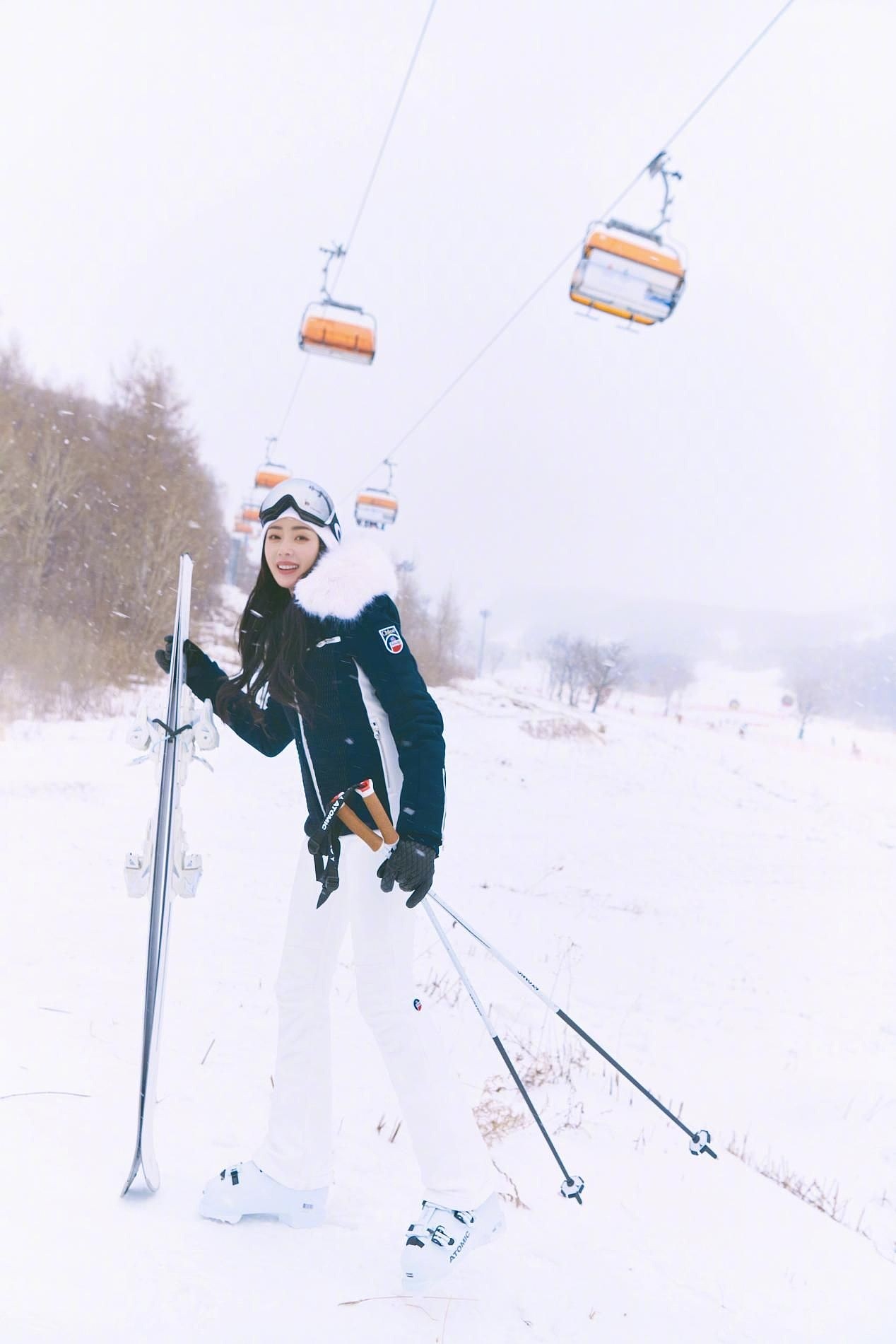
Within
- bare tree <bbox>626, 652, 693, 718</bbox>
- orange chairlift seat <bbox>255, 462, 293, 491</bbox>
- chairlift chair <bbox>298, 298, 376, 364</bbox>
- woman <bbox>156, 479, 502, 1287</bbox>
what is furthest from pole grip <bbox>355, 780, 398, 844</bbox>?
bare tree <bbox>626, 652, 693, 718</bbox>

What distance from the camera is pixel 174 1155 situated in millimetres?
2184

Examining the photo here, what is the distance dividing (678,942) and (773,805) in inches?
630

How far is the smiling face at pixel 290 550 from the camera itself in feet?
6.79

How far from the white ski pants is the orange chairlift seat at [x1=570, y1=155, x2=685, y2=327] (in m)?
7.84

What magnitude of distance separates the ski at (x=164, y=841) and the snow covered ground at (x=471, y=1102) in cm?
31

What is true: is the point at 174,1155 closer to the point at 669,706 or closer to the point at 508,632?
the point at 669,706

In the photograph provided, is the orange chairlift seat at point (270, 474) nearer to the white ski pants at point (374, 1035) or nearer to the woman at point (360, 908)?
the woman at point (360, 908)

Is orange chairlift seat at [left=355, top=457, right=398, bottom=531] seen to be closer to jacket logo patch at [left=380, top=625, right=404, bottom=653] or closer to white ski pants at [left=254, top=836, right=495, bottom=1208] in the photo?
jacket logo patch at [left=380, top=625, right=404, bottom=653]

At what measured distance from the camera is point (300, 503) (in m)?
2.06

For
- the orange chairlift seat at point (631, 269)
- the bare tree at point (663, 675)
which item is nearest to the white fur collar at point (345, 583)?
the orange chairlift seat at point (631, 269)

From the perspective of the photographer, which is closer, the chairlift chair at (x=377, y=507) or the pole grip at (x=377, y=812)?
the pole grip at (x=377, y=812)

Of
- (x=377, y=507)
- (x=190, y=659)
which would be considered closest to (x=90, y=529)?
(x=377, y=507)

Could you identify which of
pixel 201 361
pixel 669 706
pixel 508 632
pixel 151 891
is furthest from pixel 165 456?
pixel 508 632

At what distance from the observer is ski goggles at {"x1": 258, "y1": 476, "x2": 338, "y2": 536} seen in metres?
2.05
